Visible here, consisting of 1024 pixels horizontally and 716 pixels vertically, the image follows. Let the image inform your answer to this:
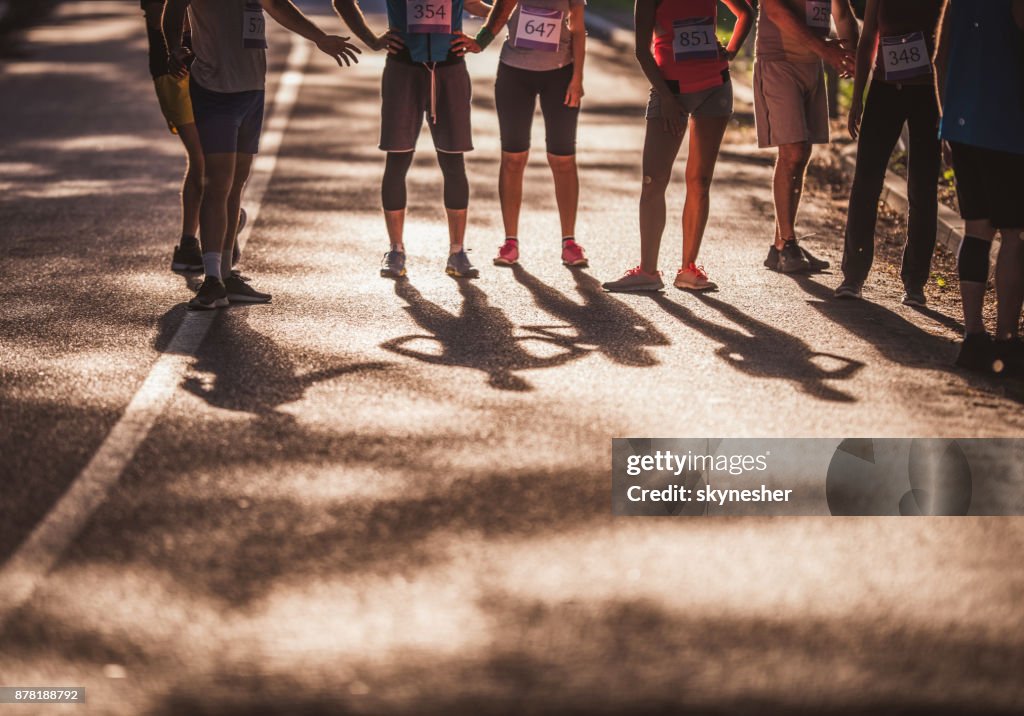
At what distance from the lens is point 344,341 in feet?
23.0

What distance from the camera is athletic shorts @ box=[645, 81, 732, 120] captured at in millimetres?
8094

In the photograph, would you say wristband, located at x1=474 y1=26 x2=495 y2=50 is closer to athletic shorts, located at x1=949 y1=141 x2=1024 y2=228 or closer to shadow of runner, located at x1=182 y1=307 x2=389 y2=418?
shadow of runner, located at x1=182 y1=307 x2=389 y2=418

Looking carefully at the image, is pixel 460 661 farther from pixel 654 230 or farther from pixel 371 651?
pixel 654 230

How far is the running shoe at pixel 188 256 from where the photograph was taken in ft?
28.5

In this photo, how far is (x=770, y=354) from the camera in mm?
6863

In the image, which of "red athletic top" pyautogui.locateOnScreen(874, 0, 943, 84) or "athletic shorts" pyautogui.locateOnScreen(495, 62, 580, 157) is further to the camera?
"athletic shorts" pyautogui.locateOnScreen(495, 62, 580, 157)

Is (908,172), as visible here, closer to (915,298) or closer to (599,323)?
(915,298)

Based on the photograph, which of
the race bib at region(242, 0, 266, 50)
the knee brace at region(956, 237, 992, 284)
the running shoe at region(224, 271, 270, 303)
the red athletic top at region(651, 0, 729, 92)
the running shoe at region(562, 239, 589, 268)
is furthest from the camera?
the running shoe at region(562, 239, 589, 268)

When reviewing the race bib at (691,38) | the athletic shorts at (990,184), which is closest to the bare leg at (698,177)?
the race bib at (691,38)

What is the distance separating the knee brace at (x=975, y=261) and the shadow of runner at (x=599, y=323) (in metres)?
1.36

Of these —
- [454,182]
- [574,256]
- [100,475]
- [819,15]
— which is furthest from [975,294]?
[100,475]

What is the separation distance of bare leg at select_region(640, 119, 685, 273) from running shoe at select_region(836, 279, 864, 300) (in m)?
0.99

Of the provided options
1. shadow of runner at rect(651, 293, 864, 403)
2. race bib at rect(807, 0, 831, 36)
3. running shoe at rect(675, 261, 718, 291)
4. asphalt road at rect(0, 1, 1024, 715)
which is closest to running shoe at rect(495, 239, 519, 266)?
asphalt road at rect(0, 1, 1024, 715)

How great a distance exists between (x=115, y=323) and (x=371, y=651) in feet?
13.0
